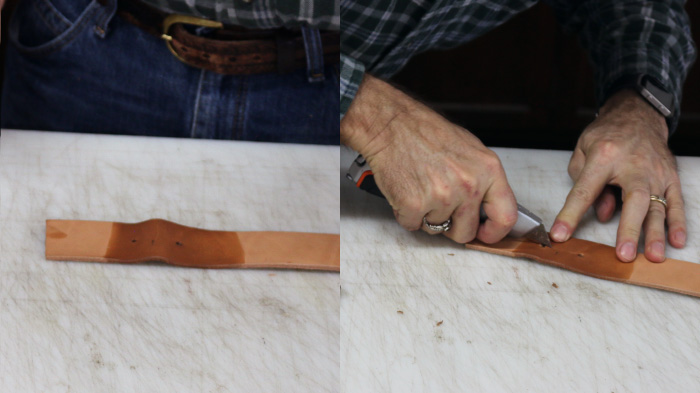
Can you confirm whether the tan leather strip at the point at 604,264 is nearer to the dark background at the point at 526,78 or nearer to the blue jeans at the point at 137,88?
the blue jeans at the point at 137,88

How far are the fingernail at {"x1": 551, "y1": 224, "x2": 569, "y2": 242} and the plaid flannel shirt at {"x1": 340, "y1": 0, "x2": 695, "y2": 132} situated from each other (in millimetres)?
173

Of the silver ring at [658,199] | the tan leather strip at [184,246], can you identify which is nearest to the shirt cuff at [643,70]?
the silver ring at [658,199]

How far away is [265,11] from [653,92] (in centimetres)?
37

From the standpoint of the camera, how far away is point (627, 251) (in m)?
0.38

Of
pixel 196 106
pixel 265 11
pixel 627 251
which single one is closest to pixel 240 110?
pixel 196 106

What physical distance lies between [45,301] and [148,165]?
6.3 inches

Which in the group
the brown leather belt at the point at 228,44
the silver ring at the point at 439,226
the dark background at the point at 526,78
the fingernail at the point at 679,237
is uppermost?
the brown leather belt at the point at 228,44

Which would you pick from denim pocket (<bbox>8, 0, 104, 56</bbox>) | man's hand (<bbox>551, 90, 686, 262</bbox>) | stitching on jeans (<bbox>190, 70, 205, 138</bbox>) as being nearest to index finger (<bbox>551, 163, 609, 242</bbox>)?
man's hand (<bbox>551, 90, 686, 262</bbox>)

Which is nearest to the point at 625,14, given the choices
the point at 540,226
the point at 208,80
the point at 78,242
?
the point at 540,226

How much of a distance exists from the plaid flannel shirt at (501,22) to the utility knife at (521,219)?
0.04 m

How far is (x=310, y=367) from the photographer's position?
0.31m

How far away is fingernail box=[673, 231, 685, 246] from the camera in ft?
1.32

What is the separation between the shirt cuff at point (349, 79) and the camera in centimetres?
34

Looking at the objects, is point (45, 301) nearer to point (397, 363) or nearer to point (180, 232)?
point (180, 232)
